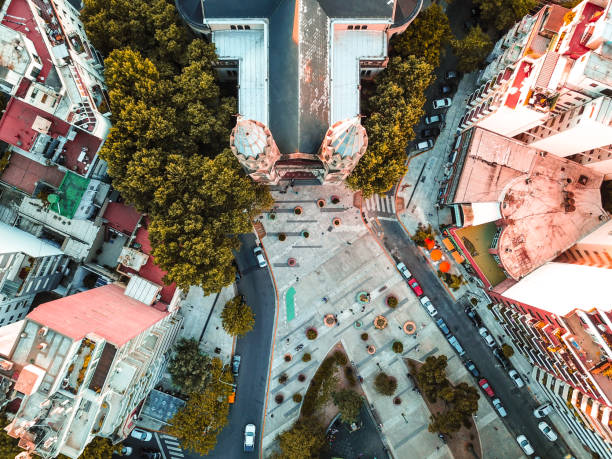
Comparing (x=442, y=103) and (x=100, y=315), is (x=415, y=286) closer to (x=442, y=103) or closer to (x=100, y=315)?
(x=442, y=103)

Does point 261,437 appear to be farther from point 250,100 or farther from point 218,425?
point 250,100

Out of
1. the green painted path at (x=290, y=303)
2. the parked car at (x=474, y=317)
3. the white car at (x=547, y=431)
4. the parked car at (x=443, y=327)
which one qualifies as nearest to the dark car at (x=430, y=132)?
the parked car at (x=474, y=317)

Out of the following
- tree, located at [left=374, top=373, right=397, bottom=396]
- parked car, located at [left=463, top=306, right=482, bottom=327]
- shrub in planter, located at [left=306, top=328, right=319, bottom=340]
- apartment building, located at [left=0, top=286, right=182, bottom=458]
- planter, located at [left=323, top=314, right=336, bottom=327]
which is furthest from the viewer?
parked car, located at [left=463, top=306, right=482, bottom=327]

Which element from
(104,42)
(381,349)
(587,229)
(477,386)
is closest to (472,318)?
(477,386)

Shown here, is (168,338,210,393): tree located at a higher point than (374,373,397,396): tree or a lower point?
lower

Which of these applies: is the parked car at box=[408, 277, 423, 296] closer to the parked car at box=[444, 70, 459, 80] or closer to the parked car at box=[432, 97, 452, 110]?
the parked car at box=[432, 97, 452, 110]

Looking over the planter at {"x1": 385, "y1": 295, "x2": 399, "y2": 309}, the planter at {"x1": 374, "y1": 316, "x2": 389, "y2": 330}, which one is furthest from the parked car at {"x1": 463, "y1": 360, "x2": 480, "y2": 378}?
the planter at {"x1": 385, "y1": 295, "x2": 399, "y2": 309}
